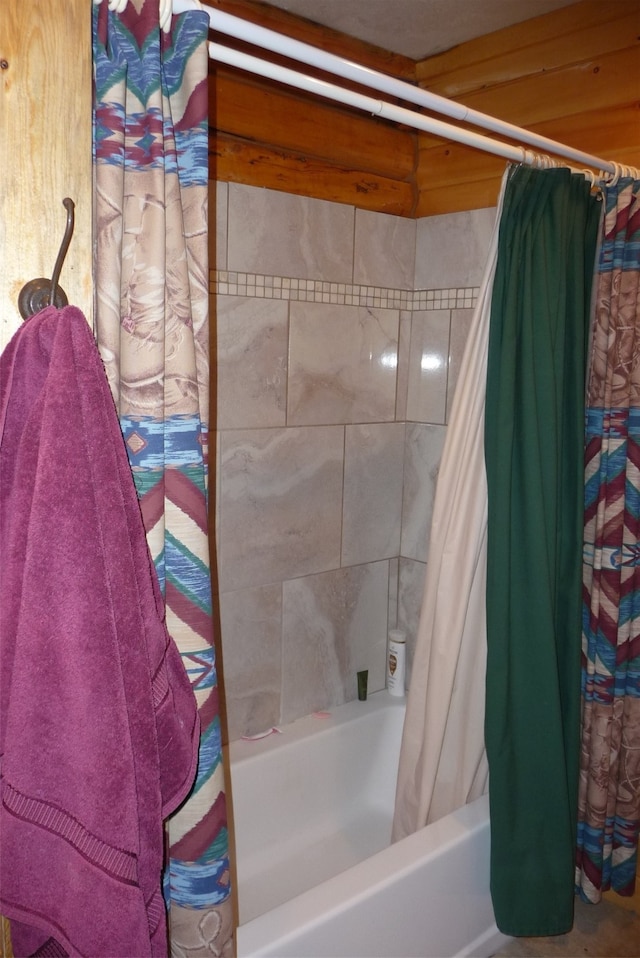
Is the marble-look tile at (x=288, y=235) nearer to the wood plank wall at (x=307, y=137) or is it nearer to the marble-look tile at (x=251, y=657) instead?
the wood plank wall at (x=307, y=137)

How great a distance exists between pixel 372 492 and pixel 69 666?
1.83 metres

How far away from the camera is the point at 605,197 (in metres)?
1.83

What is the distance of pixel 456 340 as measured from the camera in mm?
2441

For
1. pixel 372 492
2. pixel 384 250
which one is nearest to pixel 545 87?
pixel 384 250

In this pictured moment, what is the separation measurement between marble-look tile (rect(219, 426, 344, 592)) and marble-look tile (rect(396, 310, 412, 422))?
0.29 meters

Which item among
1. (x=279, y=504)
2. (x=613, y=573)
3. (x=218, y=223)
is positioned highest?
(x=218, y=223)

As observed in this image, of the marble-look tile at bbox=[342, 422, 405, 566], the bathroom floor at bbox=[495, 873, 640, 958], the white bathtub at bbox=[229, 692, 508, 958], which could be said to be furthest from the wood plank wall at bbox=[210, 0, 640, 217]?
the bathroom floor at bbox=[495, 873, 640, 958]

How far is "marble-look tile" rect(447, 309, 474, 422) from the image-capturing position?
2.41 m

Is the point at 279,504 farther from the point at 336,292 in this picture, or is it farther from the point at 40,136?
the point at 40,136

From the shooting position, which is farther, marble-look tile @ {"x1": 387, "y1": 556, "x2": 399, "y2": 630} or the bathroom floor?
marble-look tile @ {"x1": 387, "y1": 556, "x2": 399, "y2": 630}

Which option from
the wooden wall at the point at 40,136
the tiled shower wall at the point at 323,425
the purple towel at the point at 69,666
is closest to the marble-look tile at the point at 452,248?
the tiled shower wall at the point at 323,425

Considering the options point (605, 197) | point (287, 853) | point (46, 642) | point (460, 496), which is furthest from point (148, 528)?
point (287, 853)

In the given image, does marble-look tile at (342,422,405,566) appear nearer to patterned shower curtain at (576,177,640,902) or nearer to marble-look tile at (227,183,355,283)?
→ marble-look tile at (227,183,355,283)

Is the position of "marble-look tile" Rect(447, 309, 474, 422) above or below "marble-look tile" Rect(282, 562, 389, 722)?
above
